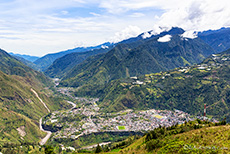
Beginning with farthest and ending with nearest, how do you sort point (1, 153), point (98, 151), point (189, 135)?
point (1, 153), point (98, 151), point (189, 135)

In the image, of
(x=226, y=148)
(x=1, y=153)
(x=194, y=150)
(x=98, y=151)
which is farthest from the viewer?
(x=1, y=153)

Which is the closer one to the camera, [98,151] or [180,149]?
[180,149]

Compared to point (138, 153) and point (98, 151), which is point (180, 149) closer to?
point (138, 153)

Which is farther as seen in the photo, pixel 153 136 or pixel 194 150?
pixel 153 136

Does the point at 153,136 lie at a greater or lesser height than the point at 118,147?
greater

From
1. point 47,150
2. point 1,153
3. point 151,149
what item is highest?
point 151,149

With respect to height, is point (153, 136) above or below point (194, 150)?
below

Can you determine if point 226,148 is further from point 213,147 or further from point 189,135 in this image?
point 189,135

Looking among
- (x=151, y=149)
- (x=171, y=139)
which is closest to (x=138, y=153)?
(x=151, y=149)

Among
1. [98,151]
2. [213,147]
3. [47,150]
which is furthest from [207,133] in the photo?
[47,150]
